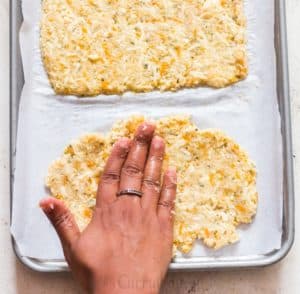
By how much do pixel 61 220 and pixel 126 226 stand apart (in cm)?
12

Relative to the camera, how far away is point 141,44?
1.44 meters

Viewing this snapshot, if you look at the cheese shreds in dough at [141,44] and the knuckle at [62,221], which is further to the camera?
the cheese shreds in dough at [141,44]

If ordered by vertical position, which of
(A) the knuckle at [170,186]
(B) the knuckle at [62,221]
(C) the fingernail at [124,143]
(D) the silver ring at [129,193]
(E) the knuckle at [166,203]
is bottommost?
(B) the knuckle at [62,221]

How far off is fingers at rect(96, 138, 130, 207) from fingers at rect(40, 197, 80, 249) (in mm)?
67

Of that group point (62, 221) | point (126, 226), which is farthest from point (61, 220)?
point (126, 226)

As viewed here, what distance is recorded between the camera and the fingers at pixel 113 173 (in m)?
1.33

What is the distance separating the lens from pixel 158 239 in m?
1.31

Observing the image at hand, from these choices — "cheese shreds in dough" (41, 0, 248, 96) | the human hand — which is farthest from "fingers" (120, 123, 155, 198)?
"cheese shreds in dough" (41, 0, 248, 96)

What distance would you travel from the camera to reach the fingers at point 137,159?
133 centimetres

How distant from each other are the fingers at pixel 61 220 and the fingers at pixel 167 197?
6.6 inches

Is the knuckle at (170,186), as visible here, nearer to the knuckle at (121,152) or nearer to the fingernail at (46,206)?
the knuckle at (121,152)

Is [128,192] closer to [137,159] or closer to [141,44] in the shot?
[137,159]

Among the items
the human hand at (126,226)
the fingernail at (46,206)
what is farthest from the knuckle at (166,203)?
the fingernail at (46,206)

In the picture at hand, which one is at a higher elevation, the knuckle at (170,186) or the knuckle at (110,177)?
the knuckle at (110,177)
